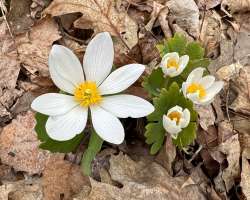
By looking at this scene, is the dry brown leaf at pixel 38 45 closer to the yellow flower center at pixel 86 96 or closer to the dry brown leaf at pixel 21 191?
the yellow flower center at pixel 86 96

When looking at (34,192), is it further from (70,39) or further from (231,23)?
(231,23)

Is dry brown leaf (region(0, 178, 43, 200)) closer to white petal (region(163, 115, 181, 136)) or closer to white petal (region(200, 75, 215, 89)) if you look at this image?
white petal (region(163, 115, 181, 136))

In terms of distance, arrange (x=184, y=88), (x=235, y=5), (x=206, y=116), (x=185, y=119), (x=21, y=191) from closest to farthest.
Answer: (x=185, y=119)
(x=184, y=88)
(x=21, y=191)
(x=206, y=116)
(x=235, y=5)

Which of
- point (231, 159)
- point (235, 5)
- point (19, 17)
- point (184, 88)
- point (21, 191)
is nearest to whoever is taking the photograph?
point (184, 88)

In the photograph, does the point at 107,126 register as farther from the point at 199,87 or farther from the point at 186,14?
the point at 186,14

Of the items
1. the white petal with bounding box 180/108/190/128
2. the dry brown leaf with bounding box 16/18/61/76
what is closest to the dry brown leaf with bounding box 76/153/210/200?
the white petal with bounding box 180/108/190/128

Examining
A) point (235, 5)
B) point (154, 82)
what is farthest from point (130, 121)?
point (235, 5)
